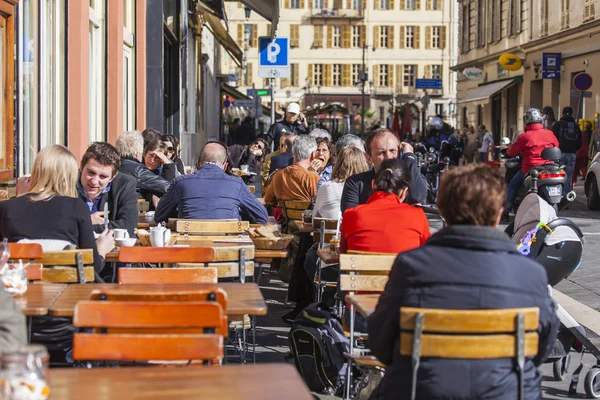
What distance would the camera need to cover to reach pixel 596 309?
9.33 m

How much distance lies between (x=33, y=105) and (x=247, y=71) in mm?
76418

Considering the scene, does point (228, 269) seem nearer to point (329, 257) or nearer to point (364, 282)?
point (329, 257)

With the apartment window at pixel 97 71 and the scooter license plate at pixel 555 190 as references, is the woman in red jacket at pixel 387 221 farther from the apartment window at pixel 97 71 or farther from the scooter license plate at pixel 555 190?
the scooter license plate at pixel 555 190

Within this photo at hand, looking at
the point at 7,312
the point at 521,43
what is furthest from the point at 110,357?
the point at 521,43

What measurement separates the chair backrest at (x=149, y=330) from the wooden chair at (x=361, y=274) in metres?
1.68

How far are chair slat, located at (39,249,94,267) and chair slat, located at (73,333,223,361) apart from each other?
1828mm

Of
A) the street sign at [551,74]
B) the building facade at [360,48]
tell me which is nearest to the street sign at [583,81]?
the street sign at [551,74]

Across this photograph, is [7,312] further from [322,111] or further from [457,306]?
[322,111]

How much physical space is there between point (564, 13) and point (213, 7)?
1501cm

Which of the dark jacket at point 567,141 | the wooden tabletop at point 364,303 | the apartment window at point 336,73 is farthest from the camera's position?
the apartment window at point 336,73

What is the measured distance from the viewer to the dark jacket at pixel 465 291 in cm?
402

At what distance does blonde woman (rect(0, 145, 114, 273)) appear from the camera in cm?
605

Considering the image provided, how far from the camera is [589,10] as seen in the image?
32469 millimetres

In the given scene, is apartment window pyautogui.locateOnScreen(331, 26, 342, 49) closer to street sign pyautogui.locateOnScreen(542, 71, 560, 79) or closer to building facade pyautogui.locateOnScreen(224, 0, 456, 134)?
building facade pyautogui.locateOnScreen(224, 0, 456, 134)
